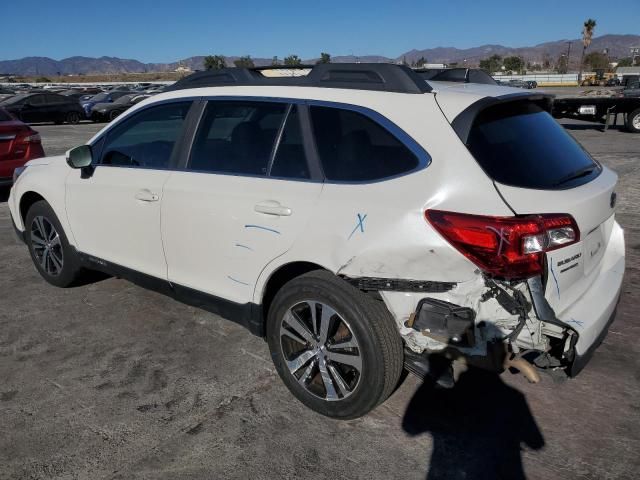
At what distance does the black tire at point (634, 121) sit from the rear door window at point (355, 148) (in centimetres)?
1768

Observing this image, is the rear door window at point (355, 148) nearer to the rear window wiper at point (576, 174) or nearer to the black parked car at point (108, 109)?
the rear window wiper at point (576, 174)

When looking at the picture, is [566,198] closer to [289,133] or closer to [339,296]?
[339,296]

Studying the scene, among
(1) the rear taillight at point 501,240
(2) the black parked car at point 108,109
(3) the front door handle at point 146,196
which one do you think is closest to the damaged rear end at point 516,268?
(1) the rear taillight at point 501,240

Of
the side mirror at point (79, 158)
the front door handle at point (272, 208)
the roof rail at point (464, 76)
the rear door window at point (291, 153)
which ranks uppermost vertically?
the roof rail at point (464, 76)

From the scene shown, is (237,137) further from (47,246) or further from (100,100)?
(100,100)

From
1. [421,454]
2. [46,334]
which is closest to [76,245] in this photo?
[46,334]

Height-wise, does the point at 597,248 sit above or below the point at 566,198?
below

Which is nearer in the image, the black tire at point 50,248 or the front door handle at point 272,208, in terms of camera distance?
the front door handle at point 272,208

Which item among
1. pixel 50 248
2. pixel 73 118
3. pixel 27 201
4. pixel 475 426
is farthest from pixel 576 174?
pixel 73 118

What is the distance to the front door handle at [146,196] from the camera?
3643 mm

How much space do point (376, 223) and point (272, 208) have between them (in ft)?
2.14

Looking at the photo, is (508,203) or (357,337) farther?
(357,337)

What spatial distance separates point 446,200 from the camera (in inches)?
97.9

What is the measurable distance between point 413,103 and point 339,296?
1036 mm
